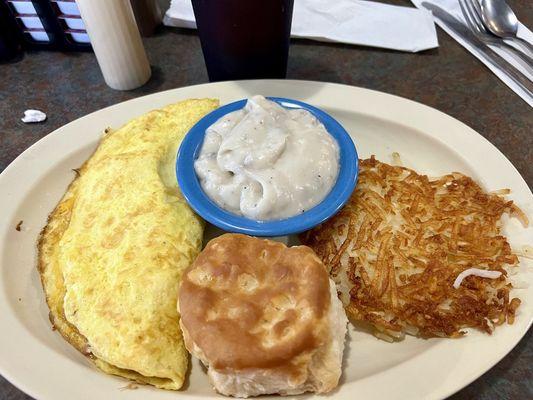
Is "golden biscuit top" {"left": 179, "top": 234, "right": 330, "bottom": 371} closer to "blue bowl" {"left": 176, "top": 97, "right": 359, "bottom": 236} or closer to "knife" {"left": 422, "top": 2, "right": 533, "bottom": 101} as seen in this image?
"blue bowl" {"left": 176, "top": 97, "right": 359, "bottom": 236}

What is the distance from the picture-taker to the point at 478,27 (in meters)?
2.46

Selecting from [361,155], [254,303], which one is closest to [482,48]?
[361,155]

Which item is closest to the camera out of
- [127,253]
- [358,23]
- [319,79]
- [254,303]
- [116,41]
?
[254,303]

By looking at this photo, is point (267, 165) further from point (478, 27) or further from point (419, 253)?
point (478, 27)

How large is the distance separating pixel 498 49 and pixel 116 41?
1.90 metres

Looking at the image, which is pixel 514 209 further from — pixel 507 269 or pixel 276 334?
pixel 276 334

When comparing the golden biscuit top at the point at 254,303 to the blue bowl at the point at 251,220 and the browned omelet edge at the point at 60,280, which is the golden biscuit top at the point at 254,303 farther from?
the browned omelet edge at the point at 60,280

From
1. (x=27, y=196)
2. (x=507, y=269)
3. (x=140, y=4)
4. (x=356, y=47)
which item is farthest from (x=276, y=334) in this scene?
(x=140, y=4)

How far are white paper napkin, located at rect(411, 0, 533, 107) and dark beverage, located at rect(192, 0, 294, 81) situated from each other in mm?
1034

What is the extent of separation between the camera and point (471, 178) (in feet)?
5.61

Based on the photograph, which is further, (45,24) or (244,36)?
(45,24)

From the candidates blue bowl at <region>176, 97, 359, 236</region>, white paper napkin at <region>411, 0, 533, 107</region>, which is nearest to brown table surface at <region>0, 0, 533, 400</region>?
white paper napkin at <region>411, 0, 533, 107</region>

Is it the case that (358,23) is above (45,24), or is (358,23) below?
below

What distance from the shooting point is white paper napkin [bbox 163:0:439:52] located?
2477mm
